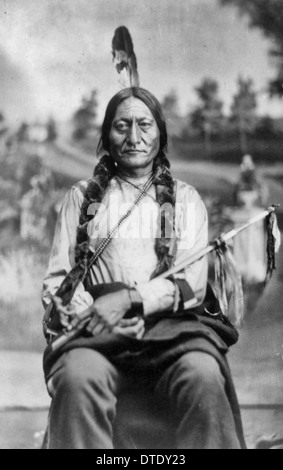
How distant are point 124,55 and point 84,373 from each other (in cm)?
193

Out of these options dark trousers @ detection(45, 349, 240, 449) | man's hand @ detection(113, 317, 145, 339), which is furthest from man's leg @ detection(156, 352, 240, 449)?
man's hand @ detection(113, 317, 145, 339)

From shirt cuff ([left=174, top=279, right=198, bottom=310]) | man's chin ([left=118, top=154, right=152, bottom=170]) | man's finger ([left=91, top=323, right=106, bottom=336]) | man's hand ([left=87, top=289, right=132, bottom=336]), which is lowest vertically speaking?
man's finger ([left=91, top=323, right=106, bottom=336])

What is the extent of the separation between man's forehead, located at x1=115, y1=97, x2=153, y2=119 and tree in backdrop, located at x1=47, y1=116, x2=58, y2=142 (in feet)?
1.36

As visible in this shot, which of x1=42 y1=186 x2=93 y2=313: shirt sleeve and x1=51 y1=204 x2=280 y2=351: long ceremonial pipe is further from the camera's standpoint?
x1=42 y1=186 x2=93 y2=313: shirt sleeve

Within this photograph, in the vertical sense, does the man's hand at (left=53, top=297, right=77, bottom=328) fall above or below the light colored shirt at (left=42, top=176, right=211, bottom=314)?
below

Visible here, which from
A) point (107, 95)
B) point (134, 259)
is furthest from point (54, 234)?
point (107, 95)

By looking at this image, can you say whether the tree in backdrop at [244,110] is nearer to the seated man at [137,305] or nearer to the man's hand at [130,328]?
the seated man at [137,305]

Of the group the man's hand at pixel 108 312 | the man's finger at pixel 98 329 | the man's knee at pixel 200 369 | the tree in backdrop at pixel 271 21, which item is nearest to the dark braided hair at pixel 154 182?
the man's hand at pixel 108 312

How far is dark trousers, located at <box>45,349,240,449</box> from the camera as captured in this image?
14.8 feet

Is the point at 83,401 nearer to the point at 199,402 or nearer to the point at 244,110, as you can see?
the point at 199,402

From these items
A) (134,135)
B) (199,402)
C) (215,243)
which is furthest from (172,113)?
(199,402)

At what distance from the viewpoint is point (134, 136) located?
4902 mm

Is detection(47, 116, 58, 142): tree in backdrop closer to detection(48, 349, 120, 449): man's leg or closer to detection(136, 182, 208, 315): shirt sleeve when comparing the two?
detection(136, 182, 208, 315): shirt sleeve

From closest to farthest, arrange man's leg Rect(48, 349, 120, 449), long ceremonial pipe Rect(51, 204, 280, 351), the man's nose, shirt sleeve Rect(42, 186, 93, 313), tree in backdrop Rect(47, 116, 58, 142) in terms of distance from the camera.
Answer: man's leg Rect(48, 349, 120, 449) < long ceremonial pipe Rect(51, 204, 280, 351) < shirt sleeve Rect(42, 186, 93, 313) < the man's nose < tree in backdrop Rect(47, 116, 58, 142)
